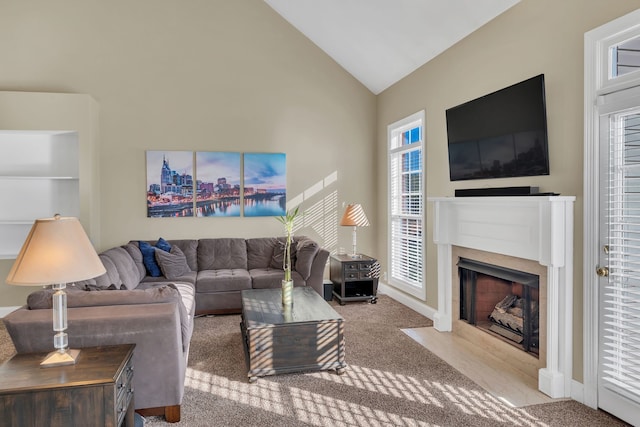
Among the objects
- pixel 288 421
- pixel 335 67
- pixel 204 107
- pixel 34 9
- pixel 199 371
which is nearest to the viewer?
pixel 288 421

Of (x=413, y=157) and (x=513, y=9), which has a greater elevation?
(x=513, y=9)

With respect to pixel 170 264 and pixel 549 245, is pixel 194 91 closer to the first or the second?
pixel 170 264

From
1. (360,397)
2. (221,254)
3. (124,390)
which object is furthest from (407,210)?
(124,390)

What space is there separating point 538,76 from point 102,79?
5086 mm

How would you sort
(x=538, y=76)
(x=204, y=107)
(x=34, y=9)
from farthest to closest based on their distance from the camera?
(x=204, y=107)
(x=34, y=9)
(x=538, y=76)

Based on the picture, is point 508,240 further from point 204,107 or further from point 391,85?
point 204,107

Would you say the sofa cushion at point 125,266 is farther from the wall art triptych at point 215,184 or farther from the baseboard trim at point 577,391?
the baseboard trim at point 577,391

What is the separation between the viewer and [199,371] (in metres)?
3.45

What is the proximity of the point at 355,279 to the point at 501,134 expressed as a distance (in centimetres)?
271

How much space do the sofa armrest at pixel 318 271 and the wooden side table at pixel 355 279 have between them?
0.32 meters

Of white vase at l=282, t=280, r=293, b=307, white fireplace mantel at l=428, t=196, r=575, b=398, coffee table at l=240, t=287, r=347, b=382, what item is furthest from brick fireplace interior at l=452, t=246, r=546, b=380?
white vase at l=282, t=280, r=293, b=307

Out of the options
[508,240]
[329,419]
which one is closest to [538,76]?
[508,240]

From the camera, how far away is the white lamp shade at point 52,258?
6.68 feet

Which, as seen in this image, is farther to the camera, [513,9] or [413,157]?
[413,157]
